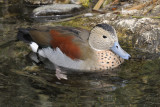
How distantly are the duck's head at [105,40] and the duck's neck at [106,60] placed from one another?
106mm

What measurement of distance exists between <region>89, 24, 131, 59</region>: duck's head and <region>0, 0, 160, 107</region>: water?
0.37m

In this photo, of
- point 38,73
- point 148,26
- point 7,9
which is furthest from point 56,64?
point 7,9

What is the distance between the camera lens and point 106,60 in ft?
20.0

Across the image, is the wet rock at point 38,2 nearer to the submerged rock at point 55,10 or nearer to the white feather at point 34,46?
the submerged rock at point 55,10

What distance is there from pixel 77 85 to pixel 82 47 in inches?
37.2

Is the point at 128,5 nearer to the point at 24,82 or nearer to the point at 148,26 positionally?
the point at 148,26

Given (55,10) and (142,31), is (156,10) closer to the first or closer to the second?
(142,31)

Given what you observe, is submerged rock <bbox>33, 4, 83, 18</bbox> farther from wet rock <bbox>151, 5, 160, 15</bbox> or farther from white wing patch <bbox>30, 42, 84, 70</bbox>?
white wing patch <bbox>30, 42, 84, 70</bbox>

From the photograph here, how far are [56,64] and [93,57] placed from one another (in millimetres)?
783

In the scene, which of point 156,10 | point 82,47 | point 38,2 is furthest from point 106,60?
point 38,2

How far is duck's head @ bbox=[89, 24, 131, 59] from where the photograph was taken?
19.5 ft

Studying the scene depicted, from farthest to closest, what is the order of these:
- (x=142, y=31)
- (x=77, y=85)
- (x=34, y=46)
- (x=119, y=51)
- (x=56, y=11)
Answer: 1. (x=56, y=11)
2. (x=142, y=31)
3. (x=34, y=46)
4. (x=119, y=51)
5. (x=77, y=85)

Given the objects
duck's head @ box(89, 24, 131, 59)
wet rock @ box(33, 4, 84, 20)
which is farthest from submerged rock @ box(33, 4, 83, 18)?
duck's head @ box(89, 24, 131, 59)

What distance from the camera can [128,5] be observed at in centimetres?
866
